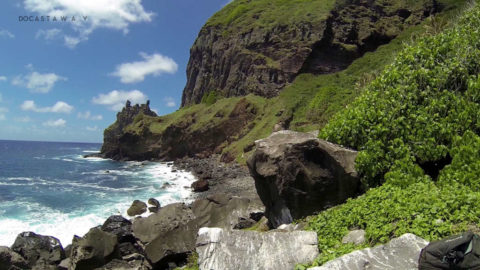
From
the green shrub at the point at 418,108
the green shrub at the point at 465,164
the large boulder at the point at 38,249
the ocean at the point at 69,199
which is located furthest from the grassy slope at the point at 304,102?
the green shrub at the point at 465,164

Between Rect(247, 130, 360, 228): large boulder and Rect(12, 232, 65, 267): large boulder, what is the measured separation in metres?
15.0

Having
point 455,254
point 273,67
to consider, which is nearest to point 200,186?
point 455,254

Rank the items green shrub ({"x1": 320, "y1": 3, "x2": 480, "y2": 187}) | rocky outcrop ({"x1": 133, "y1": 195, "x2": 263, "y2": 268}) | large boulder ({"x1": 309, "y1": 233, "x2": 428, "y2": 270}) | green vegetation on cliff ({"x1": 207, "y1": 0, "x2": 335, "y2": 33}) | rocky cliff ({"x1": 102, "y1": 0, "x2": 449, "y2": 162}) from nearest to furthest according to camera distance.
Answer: large boulder ({"x1": 309, "y1": 233, "x2": 428, "y2": 270}) < green shrub ({"x1": 320, "y1": 3, "x2": 480, "y2": 187}) < rocky outcrop ({"x1": 133, "y1": 195, "x2": 263, "y2": 268}) < rocky cliff ({"x1": 102, "y1": 0, "x2": 449, "y2": 162}) < green vegetation on cliff ({"x1": 207, "y1": 0, "x2": 335, "y2": 33})

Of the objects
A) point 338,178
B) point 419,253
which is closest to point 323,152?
point 338,178

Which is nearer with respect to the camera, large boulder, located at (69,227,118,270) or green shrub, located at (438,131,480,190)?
green shrub, located at (438,131,480,190)

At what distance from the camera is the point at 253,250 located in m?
7.31

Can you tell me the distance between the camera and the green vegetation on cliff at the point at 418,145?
6777 millimetres

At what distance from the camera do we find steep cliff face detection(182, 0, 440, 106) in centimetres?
8219

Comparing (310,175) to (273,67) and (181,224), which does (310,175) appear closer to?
(181,224)

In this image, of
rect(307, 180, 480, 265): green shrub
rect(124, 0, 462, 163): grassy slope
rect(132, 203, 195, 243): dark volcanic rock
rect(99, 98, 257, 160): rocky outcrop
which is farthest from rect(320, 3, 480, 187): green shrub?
rect(99, 98, 257, 160): rocky outcrop

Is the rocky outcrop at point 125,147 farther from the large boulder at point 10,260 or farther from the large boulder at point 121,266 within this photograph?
the large boulder at point 121,266

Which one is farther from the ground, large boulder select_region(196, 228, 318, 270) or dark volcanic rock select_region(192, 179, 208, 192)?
large boulder select_region(196, 228, 318, 270)

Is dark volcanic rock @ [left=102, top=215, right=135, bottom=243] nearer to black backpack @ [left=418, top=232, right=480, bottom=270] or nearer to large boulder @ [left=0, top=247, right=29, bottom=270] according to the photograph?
large boulder @ [left=0, top=247, right=29, bottom=270]

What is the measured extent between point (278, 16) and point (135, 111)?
7688cm
